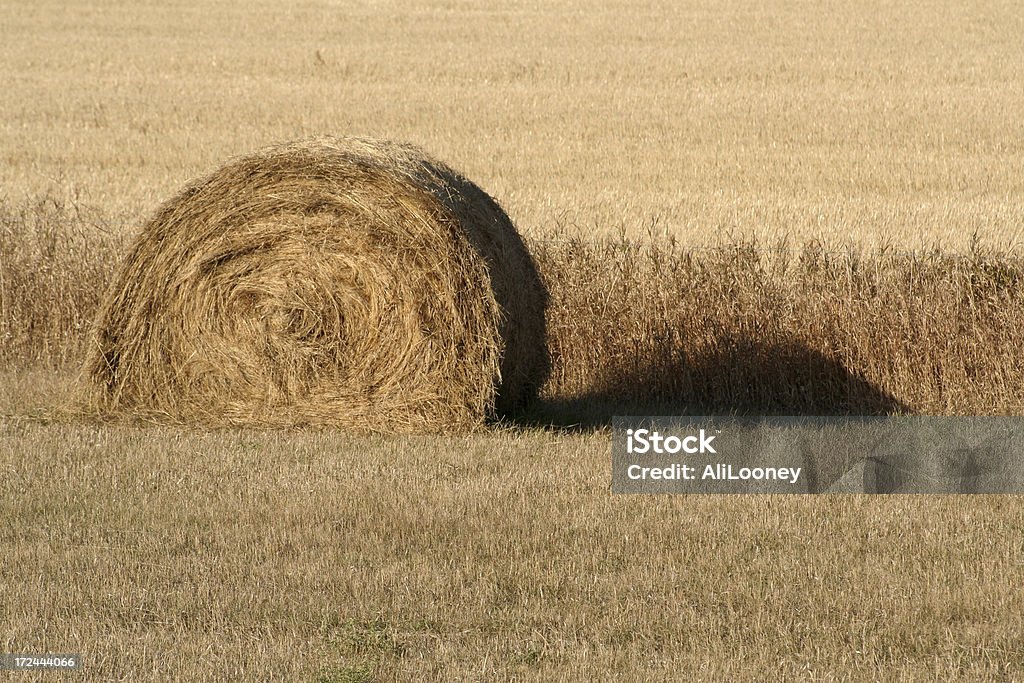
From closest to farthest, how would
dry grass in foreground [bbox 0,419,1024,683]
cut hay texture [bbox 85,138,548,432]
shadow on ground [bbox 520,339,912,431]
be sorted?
dry grass in foreground [bbox 0,419,1024,683] < cut hay texture [bbox 85,138,548,432] < shadow on ground [bbox 520,339,912,431]

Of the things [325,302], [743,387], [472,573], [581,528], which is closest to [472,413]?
[325,302]

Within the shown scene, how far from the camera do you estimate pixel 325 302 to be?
8375mm

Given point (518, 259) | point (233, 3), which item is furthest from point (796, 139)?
point (233, 3)

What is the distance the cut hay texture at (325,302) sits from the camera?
809 cm

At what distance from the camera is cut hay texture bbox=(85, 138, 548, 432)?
8094 mm

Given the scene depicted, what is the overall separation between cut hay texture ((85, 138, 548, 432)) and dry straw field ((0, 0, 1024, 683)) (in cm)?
2

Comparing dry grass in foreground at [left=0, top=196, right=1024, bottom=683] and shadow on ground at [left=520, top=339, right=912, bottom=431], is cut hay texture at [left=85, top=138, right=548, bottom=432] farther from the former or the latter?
shadow on ground at [left=520, top=339, right=912, bottom=431]

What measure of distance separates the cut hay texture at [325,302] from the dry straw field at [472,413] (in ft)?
0.07

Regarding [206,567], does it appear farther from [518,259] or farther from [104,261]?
[104,261]

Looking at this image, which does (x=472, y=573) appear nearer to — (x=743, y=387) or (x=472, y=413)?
(x=472, y=413)

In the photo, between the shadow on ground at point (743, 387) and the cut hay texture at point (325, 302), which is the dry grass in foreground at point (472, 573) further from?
the shadow on ground at point (743, 387)

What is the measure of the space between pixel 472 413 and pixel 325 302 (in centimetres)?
120

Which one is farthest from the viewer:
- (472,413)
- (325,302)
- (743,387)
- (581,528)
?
(743,387)

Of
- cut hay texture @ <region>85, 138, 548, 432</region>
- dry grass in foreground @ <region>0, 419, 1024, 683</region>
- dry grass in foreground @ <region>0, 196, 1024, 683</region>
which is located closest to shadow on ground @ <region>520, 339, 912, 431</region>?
dry grass in foreground @ <region>0, 196, 1024, 683</region>
